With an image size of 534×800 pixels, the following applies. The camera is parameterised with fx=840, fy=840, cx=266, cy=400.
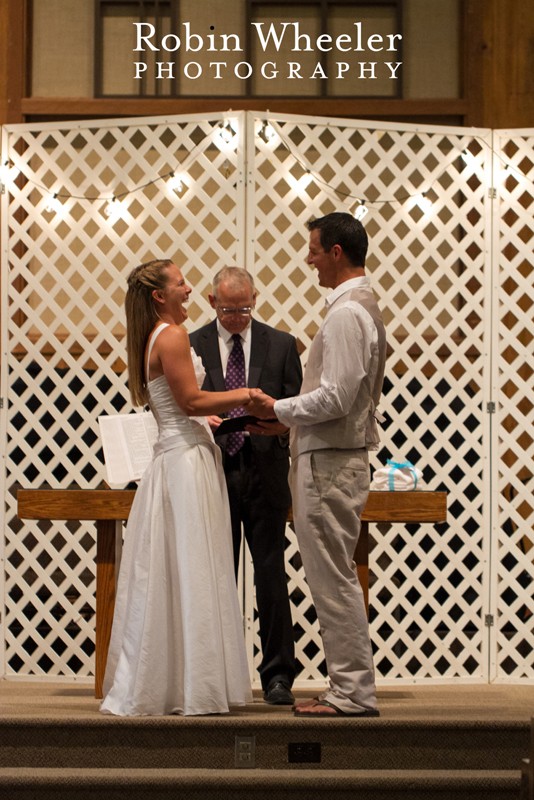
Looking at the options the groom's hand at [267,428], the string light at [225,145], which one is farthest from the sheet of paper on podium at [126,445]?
the string light at [225,145]

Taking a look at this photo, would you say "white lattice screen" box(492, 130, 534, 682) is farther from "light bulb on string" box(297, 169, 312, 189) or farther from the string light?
"light bulb on string" box(297, 169, 312, 189)

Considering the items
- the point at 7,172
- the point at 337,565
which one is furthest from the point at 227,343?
the point at 7,172

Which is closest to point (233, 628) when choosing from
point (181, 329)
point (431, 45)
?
point (181, 329)

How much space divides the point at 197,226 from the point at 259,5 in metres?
2.43

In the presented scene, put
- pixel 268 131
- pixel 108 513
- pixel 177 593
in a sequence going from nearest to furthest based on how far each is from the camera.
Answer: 1. pixel 177 593
2. pixel 108 513
3. pixel 268 131

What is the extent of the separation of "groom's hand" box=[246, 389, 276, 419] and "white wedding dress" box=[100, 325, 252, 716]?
169 mm

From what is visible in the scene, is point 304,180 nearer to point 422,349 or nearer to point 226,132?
point 226,132

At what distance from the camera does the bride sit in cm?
226

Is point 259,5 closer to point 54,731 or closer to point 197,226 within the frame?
point 197,226

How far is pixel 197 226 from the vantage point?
3586 mm

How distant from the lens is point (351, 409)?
7.54 ft

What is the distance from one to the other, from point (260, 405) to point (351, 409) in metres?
0.26

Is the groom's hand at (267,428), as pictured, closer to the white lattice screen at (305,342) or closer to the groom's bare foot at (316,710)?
the groom's bare foot at (316,710)

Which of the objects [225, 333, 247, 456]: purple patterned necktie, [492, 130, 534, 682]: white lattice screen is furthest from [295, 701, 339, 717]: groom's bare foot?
[492, 130, 534, 682]: white lattice screen
